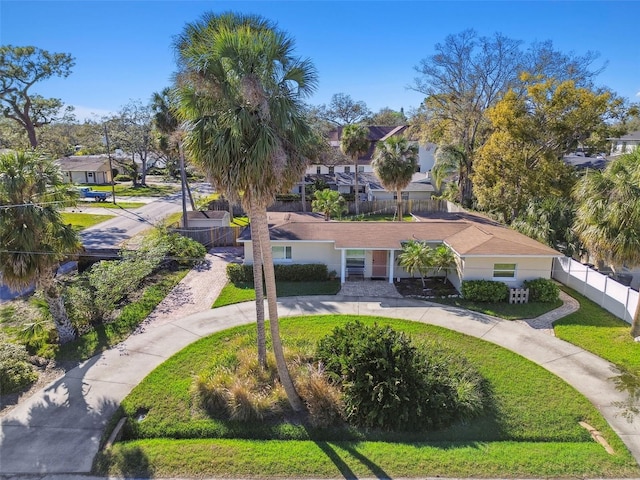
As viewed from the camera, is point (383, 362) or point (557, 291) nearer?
point (383, 362)

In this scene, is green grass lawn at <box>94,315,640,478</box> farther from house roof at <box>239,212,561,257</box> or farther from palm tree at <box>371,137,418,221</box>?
palm tree at <box>371,137,418,221</box>

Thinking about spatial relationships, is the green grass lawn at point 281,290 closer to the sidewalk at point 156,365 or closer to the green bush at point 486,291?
the sidewalk at point 156,365

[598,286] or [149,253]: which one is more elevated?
[149,253]

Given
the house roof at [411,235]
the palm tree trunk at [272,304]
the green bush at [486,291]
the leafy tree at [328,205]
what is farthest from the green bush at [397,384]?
the leafy tree at [328,205]

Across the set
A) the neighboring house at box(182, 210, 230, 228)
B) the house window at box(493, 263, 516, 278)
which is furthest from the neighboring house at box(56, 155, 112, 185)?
the house window at box(493, 263, 516, 278)

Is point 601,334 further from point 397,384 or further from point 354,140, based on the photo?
point 354,140

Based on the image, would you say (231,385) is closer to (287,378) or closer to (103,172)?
(287,378)

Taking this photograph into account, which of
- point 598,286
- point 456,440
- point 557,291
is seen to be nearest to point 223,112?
point 456,440

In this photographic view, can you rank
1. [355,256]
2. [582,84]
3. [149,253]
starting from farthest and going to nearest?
[582,84] < [355,256] < [149,253]
